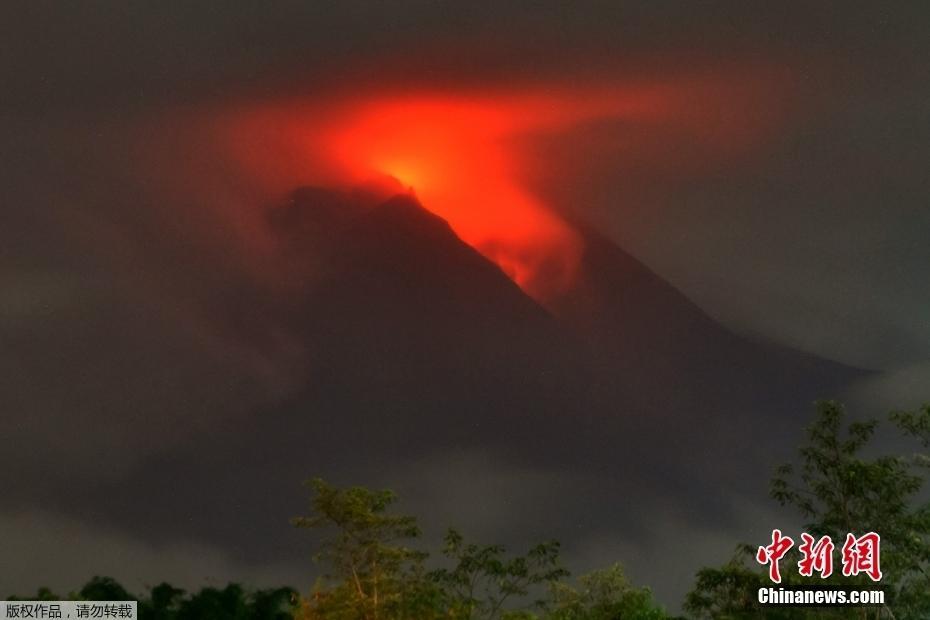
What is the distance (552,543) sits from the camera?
1800cm

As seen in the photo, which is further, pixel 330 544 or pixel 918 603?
pixel 330 544

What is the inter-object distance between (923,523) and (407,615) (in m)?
6.98

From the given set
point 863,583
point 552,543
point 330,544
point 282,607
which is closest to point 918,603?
point 863,583

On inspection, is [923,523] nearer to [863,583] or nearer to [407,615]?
[863,583]

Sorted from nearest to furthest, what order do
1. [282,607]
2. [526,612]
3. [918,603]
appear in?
1. [918,603]
2. [526,612]
3. [282,607]

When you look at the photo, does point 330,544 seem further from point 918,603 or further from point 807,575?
point 918,603

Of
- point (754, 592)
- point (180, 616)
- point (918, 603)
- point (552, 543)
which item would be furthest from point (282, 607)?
point (918, 603)

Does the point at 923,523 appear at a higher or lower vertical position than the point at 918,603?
higher

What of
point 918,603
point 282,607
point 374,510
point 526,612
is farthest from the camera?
point 282,607

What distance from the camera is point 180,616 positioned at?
25953 mm

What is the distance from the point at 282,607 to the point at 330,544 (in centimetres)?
819

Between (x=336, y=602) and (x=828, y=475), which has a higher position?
(x=828, y=475)

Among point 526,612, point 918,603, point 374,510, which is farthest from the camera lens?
point 374,510

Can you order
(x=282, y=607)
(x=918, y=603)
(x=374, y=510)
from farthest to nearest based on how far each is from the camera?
(x=282, y=607), (x=374, y=510), (x=918, y=603)
